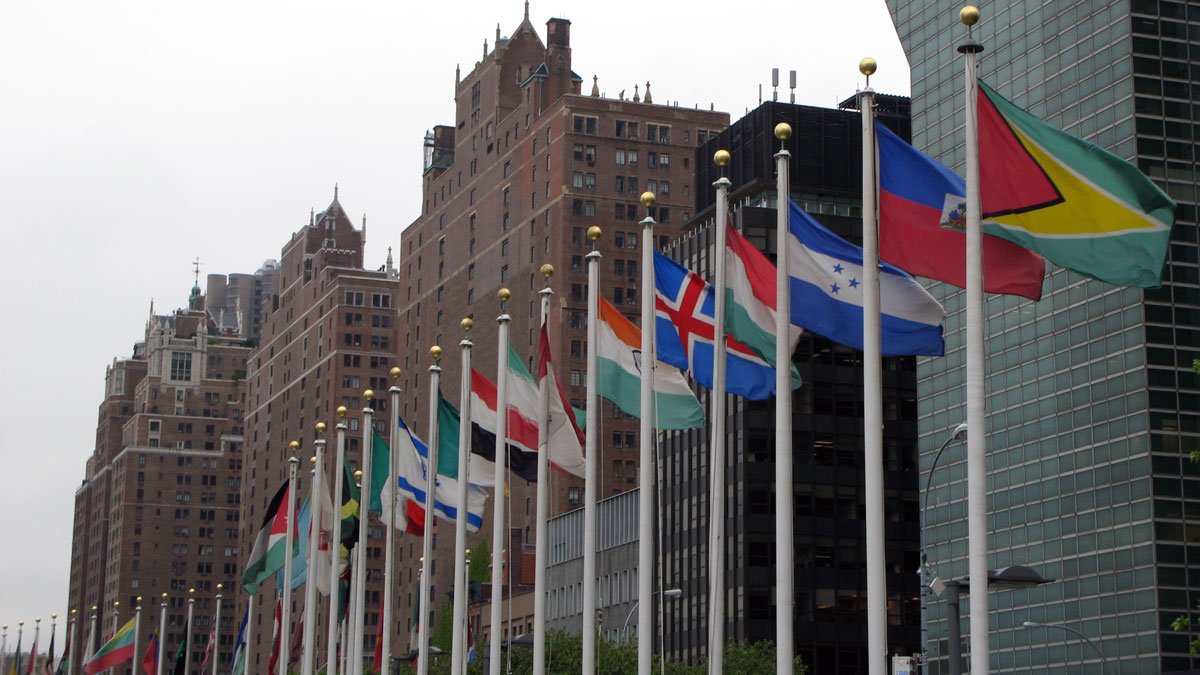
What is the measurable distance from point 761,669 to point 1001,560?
1535 cm

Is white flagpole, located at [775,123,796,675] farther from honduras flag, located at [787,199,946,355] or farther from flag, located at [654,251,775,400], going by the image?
flag, located at [654,251,775,400]

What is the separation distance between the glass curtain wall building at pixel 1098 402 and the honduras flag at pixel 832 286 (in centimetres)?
6112

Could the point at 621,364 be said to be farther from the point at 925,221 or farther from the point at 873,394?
the point at 925,221

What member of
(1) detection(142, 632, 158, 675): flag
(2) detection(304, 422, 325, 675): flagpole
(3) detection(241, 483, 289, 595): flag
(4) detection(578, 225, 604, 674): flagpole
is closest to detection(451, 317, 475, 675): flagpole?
(4) detection(578, 225, 604, 674): flagpole

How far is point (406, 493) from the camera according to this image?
59688 millimetres

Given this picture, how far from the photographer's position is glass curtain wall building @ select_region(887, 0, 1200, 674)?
314 ft

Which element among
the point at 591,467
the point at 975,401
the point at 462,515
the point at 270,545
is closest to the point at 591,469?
the point at 591,467

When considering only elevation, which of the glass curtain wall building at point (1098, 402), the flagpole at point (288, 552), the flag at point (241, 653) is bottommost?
the flag at point (241, 653)

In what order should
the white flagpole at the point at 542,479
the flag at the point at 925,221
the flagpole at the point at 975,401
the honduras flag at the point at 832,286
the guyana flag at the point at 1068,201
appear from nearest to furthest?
1. the guyana flag at the point at 1068,201
2. the flagpole at the point at 975,401
3. the flag at the point at 925,221
4. the honduras flag at the point at 832,286
5. the white flagpole at the point at 542,479

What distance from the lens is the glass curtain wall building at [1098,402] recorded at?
9575cm

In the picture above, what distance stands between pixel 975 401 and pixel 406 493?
1208 inches

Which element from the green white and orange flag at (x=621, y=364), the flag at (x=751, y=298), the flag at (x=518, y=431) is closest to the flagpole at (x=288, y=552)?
the flag at (x=518, y=431)

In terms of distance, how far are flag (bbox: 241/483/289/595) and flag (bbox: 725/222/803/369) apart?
108ft

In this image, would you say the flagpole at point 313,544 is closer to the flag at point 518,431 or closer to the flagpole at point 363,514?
the flagpole at point 363,514
